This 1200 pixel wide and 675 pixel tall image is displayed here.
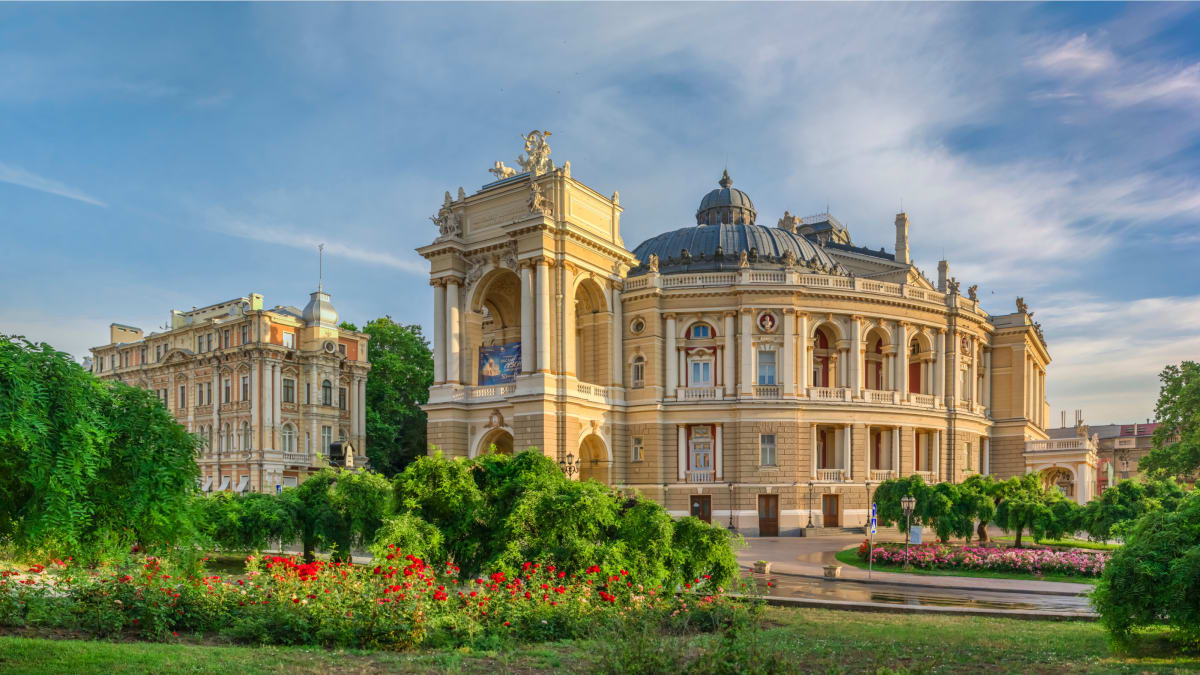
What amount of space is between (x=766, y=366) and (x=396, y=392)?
128ft

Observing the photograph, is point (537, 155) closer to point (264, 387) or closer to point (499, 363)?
point (499, 363)

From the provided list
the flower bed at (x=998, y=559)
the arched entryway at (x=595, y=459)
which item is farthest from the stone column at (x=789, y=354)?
the flower bed at (x=998, y=559)

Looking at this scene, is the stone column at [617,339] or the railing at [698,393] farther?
the stone column at [617,339]

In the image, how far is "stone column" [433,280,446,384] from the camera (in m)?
51.1

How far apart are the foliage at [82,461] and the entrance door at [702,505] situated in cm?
3945

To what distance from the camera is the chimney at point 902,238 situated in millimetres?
69875

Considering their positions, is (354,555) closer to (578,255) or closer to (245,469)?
(578,255)

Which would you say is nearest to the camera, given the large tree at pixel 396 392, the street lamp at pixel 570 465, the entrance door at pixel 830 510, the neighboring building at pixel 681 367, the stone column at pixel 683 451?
the street lamp at pixel 570 465

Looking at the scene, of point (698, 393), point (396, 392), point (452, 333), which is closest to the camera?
point (452, 333)

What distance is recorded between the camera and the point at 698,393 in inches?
2015

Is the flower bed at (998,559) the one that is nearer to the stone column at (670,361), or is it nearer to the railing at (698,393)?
the railing at (698,393)

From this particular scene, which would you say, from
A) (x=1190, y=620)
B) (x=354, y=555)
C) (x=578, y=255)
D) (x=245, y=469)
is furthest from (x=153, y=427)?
(x=245, y=469)

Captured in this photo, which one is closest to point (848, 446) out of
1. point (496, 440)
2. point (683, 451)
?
point (683, 451)

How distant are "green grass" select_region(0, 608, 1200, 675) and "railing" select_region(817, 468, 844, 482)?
33940mm
